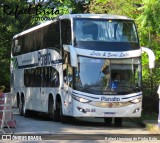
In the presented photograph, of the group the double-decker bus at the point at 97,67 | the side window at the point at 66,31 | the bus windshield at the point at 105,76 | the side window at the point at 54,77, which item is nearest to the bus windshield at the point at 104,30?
the double-decker bus at the point at 97,67

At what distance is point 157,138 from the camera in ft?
48.1

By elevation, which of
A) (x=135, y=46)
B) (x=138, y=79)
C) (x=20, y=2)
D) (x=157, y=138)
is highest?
(x=20, y=2)

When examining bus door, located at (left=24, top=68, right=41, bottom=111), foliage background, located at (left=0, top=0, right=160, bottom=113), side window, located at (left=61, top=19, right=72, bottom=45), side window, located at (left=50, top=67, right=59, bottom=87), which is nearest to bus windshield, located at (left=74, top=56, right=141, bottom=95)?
side window, located at (left=61, top=19, right=72, bottom=45)

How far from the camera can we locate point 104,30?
18.7m

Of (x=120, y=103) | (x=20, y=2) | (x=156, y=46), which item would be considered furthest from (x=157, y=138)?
(x=20, y=2)

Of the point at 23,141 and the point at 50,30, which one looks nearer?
the point at 23,141

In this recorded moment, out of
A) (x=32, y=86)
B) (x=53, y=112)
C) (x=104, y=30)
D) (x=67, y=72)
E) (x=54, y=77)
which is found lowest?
(x=53, y=112)

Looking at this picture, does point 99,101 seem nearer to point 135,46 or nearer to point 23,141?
point 135,46

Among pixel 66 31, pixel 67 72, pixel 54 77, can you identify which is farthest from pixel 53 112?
pixel 66 31

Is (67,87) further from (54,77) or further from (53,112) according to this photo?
(53,112)

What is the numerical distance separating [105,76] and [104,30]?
6.30ft

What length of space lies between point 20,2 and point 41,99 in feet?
50.7

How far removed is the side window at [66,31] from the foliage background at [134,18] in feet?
10.4

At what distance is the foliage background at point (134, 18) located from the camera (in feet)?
64.9
